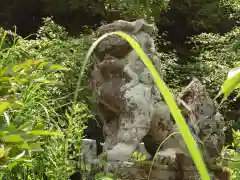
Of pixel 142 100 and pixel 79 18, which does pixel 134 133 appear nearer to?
pixel 142 100

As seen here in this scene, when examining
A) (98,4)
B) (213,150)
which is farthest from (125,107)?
(98,4)

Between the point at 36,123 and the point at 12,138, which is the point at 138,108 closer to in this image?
the point at 36,123

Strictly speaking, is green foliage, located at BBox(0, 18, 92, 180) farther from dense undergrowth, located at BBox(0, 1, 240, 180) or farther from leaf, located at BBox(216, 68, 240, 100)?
leaf, located at BBox(216, 68, 240, 100)

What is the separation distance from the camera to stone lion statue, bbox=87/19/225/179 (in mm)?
2867

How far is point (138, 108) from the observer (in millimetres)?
2883

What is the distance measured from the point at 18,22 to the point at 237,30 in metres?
4.39

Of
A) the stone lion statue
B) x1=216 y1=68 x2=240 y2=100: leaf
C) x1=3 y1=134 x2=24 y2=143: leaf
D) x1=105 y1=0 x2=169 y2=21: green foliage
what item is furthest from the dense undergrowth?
x1=105 y1=0 x2=169 y2=21: green foliage

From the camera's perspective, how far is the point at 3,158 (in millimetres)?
745

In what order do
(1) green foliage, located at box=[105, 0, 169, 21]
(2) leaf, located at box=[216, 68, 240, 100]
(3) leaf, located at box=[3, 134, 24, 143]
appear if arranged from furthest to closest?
(1) green foliage, located at box=[105, 0, 169, 21], (3) leaf, located at box=[3, 134, 24, 143], (2) leaf, located at box=[216, 68, 240, 100]

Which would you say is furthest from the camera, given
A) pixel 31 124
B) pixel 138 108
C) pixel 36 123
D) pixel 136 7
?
pixel 136 7

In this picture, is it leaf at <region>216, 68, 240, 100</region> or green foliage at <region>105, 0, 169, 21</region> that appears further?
green foliage at <region>105, 0, 169, 21</region>

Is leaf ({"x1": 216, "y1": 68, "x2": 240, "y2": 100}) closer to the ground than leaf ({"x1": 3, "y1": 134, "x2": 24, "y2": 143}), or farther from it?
farther from it

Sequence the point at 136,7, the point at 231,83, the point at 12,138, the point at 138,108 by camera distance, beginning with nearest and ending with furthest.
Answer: the point at 231,83 → the point at 12,138 → the point at 138,108 → the point at 136,7

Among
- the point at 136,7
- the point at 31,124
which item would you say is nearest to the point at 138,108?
the point at 31,124
